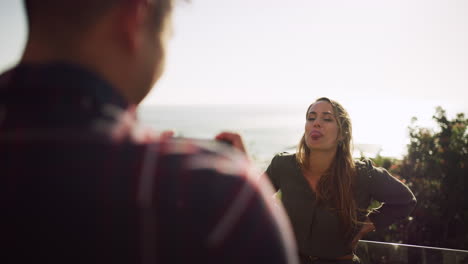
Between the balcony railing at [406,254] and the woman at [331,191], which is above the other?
the woman at [331,191]

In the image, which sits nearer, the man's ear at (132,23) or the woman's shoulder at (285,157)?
the man's ear at (132,23)

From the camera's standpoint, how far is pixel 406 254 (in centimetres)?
346

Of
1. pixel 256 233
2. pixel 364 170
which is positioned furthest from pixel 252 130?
pixel 256 233

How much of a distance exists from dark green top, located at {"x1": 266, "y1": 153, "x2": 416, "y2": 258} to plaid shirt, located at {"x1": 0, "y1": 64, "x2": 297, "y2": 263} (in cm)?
289

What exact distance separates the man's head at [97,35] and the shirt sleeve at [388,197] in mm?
3273

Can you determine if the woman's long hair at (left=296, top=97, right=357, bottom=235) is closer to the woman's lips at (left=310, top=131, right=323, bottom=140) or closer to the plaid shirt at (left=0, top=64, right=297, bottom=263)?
the woman's lips at (left=310, top=131, right=323, bottom=140)

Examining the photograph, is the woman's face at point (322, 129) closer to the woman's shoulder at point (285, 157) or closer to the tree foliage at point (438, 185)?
the woman's shoulder at point (285, 157)

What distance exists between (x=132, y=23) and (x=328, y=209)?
3.07 meters

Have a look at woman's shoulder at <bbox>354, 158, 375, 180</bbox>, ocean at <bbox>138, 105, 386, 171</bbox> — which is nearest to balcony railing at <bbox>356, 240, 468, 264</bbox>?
woman's shoulder at <bbox>354, 158, 375, 180</bbox>

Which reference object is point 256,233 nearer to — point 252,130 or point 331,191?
point 331,191

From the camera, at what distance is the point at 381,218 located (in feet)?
11.8

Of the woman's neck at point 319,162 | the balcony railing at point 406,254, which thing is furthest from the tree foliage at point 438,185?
the woman's neck at point 319,162

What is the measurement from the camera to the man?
1.96 feet

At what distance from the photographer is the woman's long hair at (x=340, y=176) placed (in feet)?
11.2
